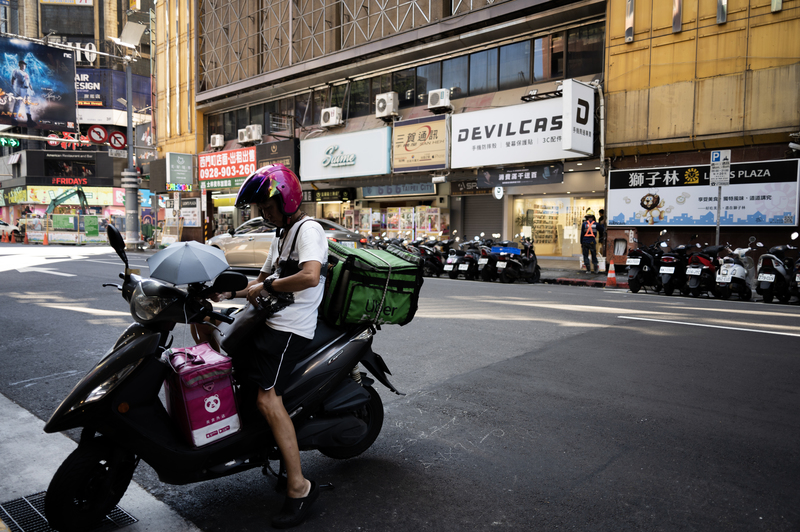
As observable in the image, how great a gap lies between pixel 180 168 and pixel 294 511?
3236cm

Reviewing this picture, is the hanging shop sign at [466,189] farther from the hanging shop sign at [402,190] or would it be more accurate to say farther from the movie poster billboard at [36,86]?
the movie poster billboard at [36,86]

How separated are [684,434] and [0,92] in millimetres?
25386

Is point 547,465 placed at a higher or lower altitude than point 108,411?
lower

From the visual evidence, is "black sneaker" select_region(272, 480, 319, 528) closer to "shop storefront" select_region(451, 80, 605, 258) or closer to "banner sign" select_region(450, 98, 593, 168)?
"shop storefront" select_region(451, 80, 605, 258)

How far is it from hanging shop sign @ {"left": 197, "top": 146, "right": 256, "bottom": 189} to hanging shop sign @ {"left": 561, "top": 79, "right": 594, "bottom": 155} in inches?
661

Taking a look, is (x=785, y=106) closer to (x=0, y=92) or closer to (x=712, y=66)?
(x=712, y=66)

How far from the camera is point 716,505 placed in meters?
3.00

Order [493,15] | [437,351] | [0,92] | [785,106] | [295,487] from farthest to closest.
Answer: [0,92], [493,15], [785,106], [437,351], [295,487]

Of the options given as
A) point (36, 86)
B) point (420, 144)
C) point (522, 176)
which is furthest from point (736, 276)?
point (36, 86)

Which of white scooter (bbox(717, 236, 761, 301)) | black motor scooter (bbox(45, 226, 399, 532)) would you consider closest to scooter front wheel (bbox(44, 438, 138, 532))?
black motor scooter (bbox(45, 226, 399, 532))

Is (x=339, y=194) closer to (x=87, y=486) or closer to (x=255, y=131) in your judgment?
(x=255, y=131)

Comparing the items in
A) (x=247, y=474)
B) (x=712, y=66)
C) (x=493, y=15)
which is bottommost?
(x=247, y=474)

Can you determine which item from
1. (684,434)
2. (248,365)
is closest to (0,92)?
(248,365)

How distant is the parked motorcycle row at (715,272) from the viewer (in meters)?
11.1
